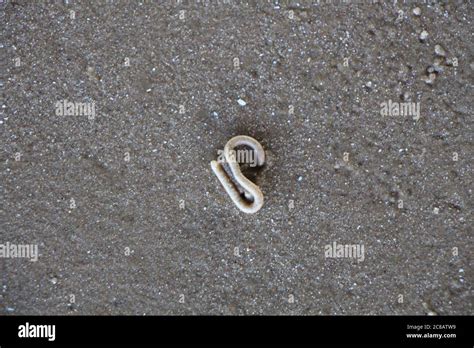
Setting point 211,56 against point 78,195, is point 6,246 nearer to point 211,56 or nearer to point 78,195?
point 78,195

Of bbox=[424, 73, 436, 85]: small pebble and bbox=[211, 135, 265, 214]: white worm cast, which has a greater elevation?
bbox=[424, 73, 436, 85]: small pebble

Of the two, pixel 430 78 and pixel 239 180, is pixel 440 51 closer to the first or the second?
pixel 430 78
